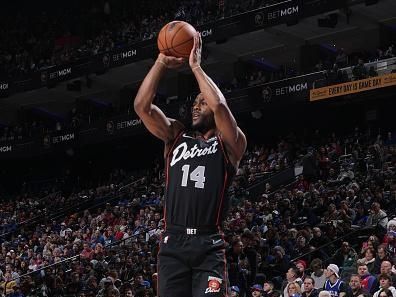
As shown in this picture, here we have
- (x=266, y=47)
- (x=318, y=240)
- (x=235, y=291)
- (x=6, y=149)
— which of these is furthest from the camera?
(x=6, y=149)

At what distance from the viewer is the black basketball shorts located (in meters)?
5.14

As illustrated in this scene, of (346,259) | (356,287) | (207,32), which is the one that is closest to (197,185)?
(356,287)

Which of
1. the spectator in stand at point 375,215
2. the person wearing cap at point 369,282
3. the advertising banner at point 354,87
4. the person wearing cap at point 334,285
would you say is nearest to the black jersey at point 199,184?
the person wearing cap at point 334,285

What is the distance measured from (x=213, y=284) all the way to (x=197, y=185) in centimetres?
62

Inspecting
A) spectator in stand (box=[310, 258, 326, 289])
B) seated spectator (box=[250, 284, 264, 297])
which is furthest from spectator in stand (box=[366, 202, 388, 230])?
seated spectator (box=[250, 284, 264, 297])

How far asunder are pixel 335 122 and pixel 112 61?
8175 millimetres

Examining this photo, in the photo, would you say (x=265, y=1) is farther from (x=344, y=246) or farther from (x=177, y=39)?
(x=177, y=39)

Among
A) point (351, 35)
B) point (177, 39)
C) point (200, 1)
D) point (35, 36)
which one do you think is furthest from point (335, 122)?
point (177, 39)

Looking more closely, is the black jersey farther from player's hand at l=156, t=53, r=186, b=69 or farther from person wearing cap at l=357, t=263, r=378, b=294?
person wearing cap at l=357, t=263, r=378, b=294

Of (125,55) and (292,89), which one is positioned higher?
(125,55)

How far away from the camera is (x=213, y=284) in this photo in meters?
5.12

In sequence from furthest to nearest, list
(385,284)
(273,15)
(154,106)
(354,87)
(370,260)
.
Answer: (273,15), (354,87), (370,260), (385,284), (154,106)

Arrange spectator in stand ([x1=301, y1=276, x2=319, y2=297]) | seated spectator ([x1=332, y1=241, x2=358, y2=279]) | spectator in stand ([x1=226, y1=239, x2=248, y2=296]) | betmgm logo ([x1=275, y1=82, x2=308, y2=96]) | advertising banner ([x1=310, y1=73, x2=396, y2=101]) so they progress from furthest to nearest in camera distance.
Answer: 1. betmgm logo ([x1=275, y1=82, x2=308, y2=96])
2. advertising banner ([x1=310, y1=73, x2=396, y2=101])
3. spectator in stand ([x1=226, y1=239, x2=248, y2=296])
4. seated spectator ([x1=332, y1=241, x2=358, y2=279])
5. spectator in stand ([x1=301, y1=276, x2=319, y2=297])

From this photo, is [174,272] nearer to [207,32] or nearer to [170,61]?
[170,61]
